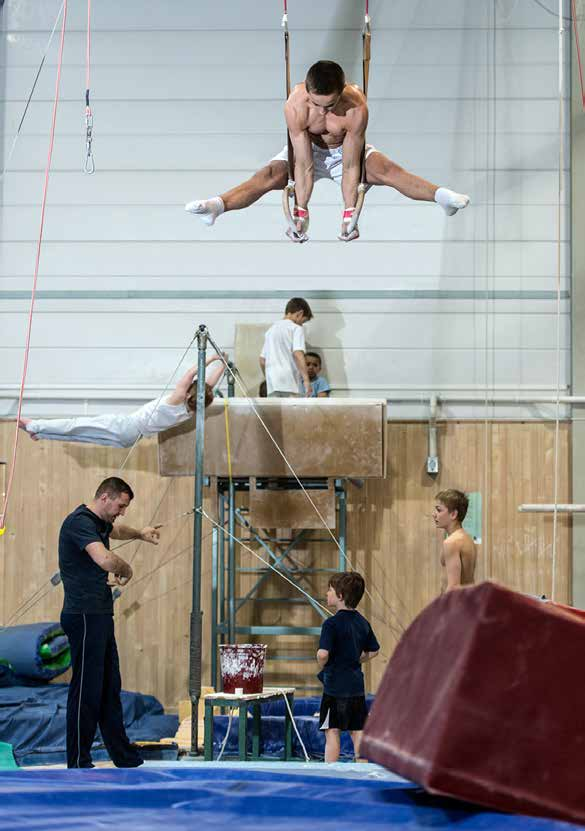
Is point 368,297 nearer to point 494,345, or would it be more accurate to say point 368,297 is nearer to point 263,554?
point 494,345

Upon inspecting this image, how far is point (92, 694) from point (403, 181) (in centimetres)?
350

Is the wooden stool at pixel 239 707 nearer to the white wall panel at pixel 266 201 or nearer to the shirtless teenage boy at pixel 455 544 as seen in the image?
the shirtless teenage boy at pixel 455 544

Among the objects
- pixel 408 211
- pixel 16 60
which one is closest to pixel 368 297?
pixel 408 211

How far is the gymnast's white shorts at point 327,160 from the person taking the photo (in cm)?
668

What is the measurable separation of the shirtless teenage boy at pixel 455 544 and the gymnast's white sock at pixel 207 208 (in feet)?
7.21

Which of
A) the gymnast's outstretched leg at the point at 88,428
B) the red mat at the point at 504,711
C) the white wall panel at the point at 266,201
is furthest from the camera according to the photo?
the white wall panel at the point at 266,201

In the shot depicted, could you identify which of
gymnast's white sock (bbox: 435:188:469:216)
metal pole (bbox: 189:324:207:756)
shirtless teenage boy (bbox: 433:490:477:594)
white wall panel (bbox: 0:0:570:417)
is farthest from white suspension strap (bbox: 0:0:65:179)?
shirtless teenage boy (bbox: 433:490:477:594)

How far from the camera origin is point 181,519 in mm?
9195

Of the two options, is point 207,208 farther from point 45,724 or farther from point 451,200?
point 45,724

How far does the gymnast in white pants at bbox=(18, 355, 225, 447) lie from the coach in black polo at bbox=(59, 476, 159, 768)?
1816mm

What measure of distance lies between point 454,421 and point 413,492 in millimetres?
727

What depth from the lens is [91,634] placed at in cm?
595

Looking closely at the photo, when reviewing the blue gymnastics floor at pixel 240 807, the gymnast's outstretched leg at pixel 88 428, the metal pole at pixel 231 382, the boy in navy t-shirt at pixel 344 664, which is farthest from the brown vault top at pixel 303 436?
the blue gymnastics floor at pixel 240 807

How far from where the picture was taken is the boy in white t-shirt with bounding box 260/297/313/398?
8.67m
